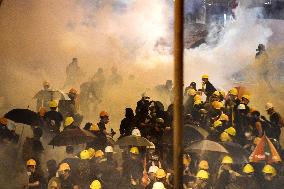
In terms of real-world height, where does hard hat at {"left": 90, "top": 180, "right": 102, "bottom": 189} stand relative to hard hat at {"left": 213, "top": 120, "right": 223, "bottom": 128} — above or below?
below

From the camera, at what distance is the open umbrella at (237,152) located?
4.67 metres

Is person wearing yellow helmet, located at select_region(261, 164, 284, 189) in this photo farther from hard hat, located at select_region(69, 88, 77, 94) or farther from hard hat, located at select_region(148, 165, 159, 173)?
hard hat, located at select_region(69, 88, 77, 94)

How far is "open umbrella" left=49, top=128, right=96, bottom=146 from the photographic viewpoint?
15.4 feet

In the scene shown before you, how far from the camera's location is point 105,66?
4.78m

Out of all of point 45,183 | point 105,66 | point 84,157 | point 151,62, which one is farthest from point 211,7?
point 45,183

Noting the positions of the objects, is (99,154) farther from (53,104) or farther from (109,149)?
(53,104)

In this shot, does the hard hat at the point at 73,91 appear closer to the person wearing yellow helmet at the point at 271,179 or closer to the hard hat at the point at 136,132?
the hard hat at the point at 136,132

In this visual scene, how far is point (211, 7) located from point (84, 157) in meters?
1.76

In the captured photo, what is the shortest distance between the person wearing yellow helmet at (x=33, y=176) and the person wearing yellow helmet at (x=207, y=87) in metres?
1.64

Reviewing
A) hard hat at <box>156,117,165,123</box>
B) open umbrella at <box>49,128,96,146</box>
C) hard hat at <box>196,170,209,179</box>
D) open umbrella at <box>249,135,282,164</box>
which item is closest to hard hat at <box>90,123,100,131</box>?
open umbrella at <box>49,128,96,146</box>

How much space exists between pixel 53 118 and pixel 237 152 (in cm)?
167

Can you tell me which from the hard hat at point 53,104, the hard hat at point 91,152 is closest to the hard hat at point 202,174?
the hard hat at point 91,152

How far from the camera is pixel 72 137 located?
471 centimetres

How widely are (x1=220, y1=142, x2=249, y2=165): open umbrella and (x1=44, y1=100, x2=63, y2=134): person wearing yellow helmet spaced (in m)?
1.47
